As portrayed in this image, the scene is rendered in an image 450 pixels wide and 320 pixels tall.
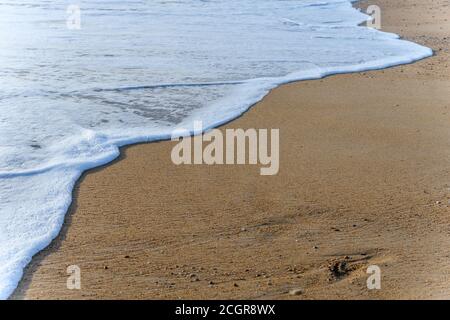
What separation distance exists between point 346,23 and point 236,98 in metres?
6.93

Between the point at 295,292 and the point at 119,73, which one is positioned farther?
the point at 119,73

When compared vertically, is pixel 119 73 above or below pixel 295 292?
above

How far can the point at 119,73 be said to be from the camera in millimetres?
7898

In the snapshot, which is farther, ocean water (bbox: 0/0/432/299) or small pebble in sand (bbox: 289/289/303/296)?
ocean water (bbox: 0/0/432/299)

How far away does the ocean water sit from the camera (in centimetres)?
455

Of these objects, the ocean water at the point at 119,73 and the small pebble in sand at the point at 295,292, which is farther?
the ocean water at the point at 119,73

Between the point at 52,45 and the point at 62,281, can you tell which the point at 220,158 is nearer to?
the point at 62,281

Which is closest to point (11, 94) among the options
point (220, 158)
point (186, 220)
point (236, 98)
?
point (236, 98)

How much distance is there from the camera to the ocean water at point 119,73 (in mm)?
4547

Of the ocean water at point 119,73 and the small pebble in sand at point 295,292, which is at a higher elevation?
the ocean water at point 119,73

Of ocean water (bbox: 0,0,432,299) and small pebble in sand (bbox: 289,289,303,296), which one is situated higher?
ocean water (bbox: 0,0,432,299)
